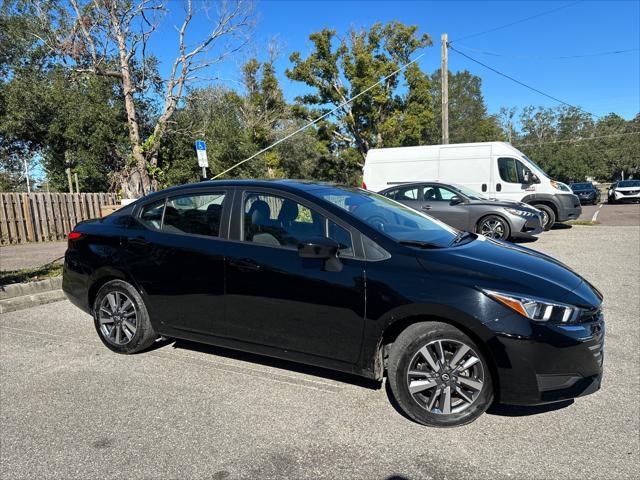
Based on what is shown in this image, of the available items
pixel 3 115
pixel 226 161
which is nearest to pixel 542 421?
pixel 3 115

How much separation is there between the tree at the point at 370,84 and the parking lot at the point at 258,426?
28.8 meters

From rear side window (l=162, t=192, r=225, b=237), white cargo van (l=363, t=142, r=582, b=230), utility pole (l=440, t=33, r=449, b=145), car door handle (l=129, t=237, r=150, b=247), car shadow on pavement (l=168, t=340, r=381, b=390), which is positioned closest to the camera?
car shadow on pavement (l=168, t=340, r=381, b=390)

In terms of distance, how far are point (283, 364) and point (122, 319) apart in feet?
5.28

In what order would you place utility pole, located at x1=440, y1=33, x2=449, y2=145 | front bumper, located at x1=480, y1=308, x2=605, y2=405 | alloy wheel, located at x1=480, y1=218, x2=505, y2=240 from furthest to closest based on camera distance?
utility pole, located at x1=440, y1=33, x2=449, y2=145 < alloy wheel, located at x1=480, y1=218, x2=505, y2=240 < front bumper, located at x1=480, y1=308, x2=605, y2=405

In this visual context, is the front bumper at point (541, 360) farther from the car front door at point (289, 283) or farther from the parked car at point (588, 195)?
the parked car at point (588, 195)

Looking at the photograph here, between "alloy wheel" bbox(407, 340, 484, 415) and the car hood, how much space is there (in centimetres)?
45

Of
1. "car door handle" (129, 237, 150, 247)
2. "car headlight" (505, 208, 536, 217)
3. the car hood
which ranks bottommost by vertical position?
"car headlight" (505, 208, 536, 217)

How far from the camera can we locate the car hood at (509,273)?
2924 mm

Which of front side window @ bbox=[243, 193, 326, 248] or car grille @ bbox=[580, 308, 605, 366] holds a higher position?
front side window @ bbox=[243, 193, 326, 248]

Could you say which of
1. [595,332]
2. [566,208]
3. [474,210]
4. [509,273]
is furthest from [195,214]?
[566,208]

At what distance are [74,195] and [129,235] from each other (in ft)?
41.6

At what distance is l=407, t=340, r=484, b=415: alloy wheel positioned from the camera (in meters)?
2.96

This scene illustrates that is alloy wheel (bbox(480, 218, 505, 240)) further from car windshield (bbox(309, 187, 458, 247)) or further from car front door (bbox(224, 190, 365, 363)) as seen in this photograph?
car front door (bbox(224, 190, 365, 363))

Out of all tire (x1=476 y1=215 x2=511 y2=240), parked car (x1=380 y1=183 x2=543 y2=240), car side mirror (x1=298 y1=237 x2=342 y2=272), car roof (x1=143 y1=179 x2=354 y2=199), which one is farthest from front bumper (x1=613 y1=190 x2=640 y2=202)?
car side mirror (x1=298 y1=237 x2=342 y2=272)
